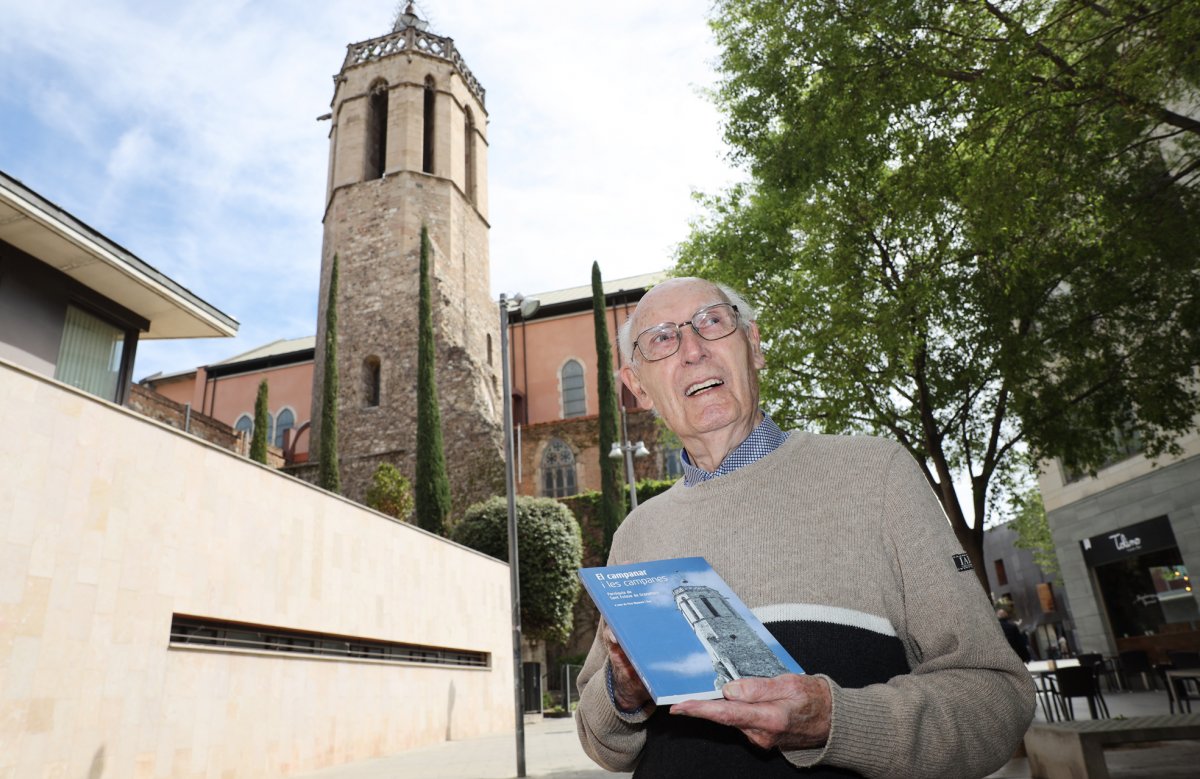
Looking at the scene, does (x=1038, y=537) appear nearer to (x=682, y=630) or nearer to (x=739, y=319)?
(x=739, y=319)

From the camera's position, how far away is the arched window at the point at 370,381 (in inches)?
1196

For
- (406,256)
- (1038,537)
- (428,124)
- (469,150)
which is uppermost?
(428,124)

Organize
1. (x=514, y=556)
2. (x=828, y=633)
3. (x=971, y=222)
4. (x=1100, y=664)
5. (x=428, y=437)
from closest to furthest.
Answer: (x=828, y=633) → (x=971, y=222) → (x=514, y=556) → (x=1100, y=664) → (x=428, y=437)

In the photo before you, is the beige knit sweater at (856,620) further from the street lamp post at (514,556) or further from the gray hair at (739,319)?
the street lamp post at (514,556)

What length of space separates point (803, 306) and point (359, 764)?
10672mm

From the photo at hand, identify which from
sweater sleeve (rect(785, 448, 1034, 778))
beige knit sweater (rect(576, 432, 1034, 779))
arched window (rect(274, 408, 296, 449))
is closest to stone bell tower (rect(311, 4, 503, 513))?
arched window (rect(274, 408, 296, 449))

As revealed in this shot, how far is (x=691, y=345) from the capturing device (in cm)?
233

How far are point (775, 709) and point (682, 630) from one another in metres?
0.22

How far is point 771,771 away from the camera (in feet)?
5.51

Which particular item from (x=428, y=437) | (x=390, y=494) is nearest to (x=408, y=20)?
(x=428, y=437)

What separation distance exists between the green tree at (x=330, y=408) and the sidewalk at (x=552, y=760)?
13743 mm

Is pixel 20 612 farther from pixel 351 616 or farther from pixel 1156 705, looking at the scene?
pixel 1156 705

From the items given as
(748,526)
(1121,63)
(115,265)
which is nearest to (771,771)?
(748,526)

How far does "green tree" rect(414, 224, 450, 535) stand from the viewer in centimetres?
2558
